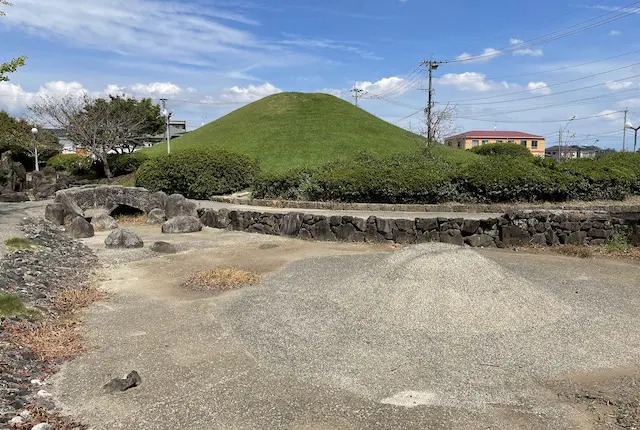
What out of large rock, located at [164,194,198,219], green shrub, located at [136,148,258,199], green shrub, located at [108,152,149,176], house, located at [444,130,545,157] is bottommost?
large rock, located at [164,194,198,219]

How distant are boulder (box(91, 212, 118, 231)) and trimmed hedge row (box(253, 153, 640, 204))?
616 centimetres

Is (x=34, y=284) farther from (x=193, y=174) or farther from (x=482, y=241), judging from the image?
(x=193, y=174)

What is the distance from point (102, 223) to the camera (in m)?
14.9

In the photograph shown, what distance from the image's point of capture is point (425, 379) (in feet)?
15.1

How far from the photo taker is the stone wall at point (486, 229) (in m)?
11.2

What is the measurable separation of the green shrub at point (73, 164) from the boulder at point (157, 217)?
19621 mm

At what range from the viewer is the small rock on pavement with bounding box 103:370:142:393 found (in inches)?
172

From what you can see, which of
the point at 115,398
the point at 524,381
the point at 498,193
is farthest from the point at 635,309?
the point at 498,193

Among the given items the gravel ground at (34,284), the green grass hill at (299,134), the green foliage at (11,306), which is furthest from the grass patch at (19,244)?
the green grass hill at (299,134)

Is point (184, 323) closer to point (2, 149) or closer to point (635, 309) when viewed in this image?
point (635, 309)

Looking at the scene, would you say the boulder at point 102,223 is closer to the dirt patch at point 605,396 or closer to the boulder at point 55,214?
the boulder at point 55,214

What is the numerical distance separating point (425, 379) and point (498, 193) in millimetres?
12191

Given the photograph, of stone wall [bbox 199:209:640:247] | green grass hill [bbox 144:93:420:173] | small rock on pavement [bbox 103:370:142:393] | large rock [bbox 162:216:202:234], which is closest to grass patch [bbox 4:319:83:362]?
small rock on pavement [bbox 103:370:142:393]

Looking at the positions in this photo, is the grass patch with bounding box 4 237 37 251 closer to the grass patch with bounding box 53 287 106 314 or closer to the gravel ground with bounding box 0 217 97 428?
the gravel ground with bounding box 0 217 97 428
